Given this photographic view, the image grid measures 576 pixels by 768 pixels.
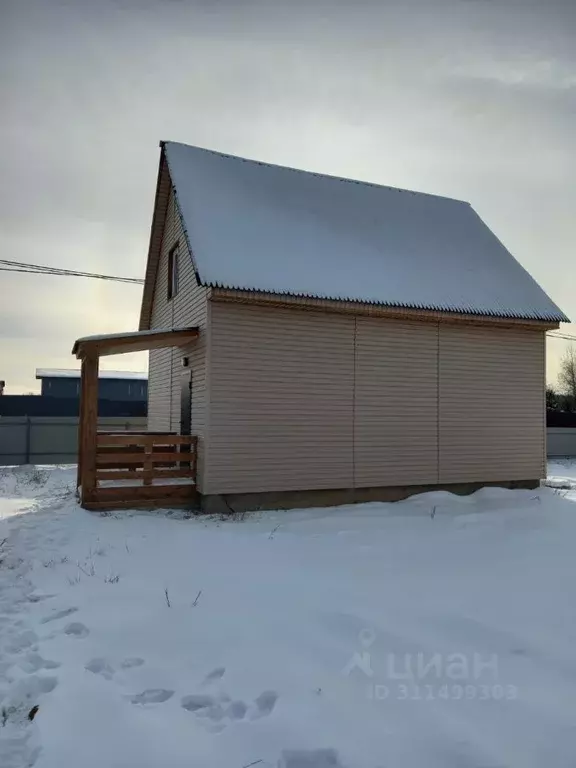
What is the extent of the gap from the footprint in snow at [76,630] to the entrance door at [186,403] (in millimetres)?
6874

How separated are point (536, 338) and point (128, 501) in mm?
9278

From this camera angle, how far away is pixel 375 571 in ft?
21.8

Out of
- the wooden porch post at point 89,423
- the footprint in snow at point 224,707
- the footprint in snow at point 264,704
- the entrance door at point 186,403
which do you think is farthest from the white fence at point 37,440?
the footprint in snow at point 264,704

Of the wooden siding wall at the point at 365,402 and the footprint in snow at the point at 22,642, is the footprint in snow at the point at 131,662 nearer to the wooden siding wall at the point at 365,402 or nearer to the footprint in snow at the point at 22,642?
the footprint in snow at the point at 22,642

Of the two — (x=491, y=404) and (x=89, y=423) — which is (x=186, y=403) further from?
(x=491, y=404)

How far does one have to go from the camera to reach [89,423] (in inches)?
400

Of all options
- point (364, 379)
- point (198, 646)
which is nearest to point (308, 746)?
point (198, 646)

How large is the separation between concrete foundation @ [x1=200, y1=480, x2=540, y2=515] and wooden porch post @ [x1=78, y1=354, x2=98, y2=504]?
1.93 metres

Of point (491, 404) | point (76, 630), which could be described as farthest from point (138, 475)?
point (491, 404)

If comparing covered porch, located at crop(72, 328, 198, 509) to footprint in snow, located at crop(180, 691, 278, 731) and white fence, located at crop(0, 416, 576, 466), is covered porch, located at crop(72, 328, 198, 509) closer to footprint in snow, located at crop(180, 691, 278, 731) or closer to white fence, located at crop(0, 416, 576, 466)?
footprint in snow, located at crop(180, 691, 278, 731)

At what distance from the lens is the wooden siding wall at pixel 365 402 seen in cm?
1045

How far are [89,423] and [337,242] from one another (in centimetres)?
631

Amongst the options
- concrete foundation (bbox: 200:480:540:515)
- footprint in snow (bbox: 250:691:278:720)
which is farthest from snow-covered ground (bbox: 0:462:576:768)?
Result: concrete foundation (bbox: 200:480:540:515)

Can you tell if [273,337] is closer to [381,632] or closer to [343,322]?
[343,322]
